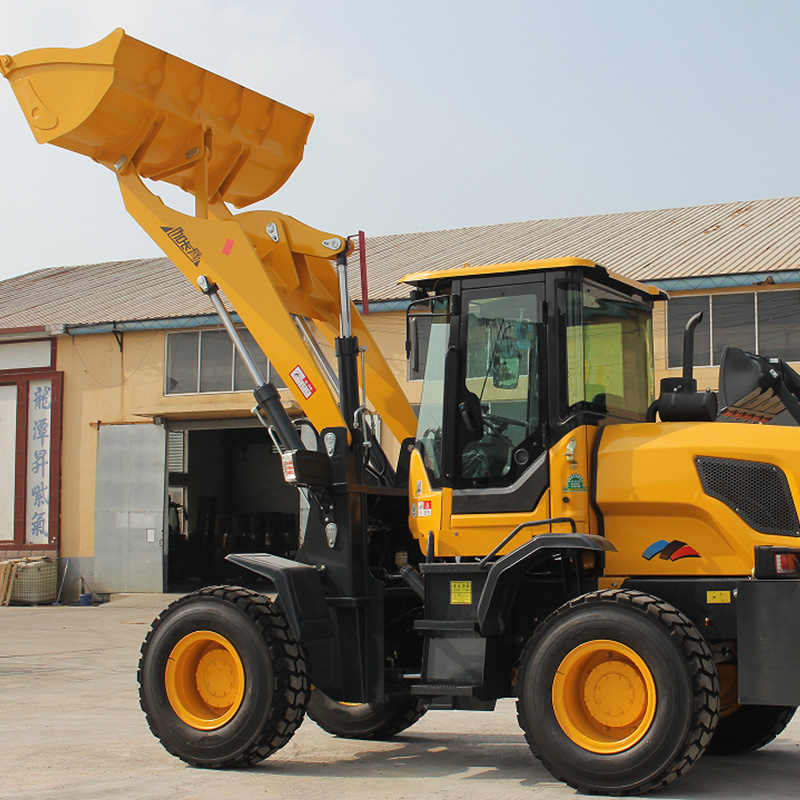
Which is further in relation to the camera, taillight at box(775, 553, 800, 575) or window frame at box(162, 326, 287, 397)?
window frame at box(162, 326, 287, 397)

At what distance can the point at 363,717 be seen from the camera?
887cm

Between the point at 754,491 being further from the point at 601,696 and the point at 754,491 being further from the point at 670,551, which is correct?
the point at 601,696

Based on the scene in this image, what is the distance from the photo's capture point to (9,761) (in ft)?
25.7

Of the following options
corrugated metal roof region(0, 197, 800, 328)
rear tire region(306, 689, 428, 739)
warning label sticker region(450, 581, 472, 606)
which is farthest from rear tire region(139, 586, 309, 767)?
corrugated metal roof region(0, 197, 800, 328)

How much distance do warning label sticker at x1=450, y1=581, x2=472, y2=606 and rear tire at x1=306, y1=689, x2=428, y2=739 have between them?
1.63 metres

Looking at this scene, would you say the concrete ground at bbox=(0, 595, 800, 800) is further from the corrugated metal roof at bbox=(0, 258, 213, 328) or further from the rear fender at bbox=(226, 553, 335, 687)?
the corrugated metal roof at bbox=(0, 258, 213, 328)

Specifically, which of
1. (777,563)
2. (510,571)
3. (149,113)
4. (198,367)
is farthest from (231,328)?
(198,367)

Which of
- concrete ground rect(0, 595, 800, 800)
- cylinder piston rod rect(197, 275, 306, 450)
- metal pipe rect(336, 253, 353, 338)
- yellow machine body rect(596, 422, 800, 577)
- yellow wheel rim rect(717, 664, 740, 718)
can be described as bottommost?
concrete ground rect(0, 595, 800, 800)

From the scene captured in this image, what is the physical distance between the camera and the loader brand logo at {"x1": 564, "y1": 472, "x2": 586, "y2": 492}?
727 cm

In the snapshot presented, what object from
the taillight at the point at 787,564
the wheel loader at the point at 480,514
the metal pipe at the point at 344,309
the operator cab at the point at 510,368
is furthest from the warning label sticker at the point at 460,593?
the metal pipe at the point at 344,309

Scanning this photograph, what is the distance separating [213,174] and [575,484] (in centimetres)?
387

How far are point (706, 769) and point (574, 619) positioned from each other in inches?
70.3

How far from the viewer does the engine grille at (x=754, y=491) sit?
694cm

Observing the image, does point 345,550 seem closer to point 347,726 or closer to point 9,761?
point 347,726
